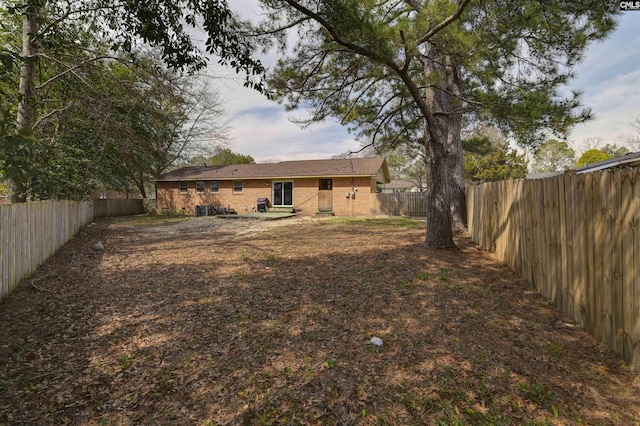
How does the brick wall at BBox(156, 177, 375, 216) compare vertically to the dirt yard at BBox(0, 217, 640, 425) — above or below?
above

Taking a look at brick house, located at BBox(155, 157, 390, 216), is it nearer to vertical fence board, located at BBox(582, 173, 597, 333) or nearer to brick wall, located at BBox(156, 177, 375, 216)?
brick wall, located at BBox(156, 177, 375, 216)

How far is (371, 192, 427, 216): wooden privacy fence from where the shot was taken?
65.4 ft

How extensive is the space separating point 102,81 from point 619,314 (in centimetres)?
1172

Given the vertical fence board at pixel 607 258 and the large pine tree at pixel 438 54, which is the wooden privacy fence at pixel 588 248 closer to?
the vertical fence board at pixel 607 258

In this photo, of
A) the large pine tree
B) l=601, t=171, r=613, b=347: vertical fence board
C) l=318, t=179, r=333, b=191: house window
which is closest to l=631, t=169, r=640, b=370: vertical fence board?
l=601, t=171, r=613, b=347: vertical fence board

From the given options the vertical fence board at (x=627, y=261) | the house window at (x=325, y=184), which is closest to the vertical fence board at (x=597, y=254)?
the vertical fence board at (x=627, y=261)

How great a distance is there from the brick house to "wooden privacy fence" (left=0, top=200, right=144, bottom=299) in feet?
42.1

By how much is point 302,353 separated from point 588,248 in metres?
3.06

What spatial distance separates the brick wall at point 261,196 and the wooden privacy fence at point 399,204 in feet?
2.04

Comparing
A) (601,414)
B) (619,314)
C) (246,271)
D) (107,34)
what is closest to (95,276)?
(246,271)

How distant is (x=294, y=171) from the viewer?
21.2 meters

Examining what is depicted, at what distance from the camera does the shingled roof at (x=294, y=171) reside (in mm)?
20172

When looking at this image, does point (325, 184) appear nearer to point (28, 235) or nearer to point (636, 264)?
point (28, 235)

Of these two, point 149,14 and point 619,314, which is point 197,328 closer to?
point 149,14
